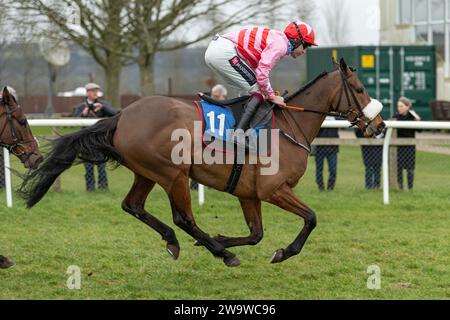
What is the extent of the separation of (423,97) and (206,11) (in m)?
6.66

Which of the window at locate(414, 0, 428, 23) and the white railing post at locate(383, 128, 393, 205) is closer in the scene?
the white railing post at locate(383, 128, 393, 205)

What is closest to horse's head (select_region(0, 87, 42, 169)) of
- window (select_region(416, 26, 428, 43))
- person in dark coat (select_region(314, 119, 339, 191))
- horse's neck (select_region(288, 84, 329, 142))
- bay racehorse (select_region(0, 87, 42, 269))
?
bay racehorse (select_region(0, 87, 42, 269))

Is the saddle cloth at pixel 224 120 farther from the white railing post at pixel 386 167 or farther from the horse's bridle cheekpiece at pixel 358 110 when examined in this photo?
the white railing post at pixel 386 167

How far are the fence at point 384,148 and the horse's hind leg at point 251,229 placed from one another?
3.71m

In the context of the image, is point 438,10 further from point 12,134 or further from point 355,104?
point 12,134

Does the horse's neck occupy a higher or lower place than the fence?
higher

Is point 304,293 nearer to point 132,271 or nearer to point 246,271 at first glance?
point 246,271

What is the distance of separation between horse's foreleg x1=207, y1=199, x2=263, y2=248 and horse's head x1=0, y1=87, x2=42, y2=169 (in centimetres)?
165

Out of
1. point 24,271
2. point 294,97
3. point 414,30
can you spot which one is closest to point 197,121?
point 294,97

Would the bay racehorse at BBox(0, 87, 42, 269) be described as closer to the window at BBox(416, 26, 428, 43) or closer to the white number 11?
the white number 11

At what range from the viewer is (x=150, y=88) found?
20484mm

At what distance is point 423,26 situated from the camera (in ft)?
81.6

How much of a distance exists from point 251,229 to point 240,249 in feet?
3.78

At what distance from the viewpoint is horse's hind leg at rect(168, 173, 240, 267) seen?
19.5 ft
